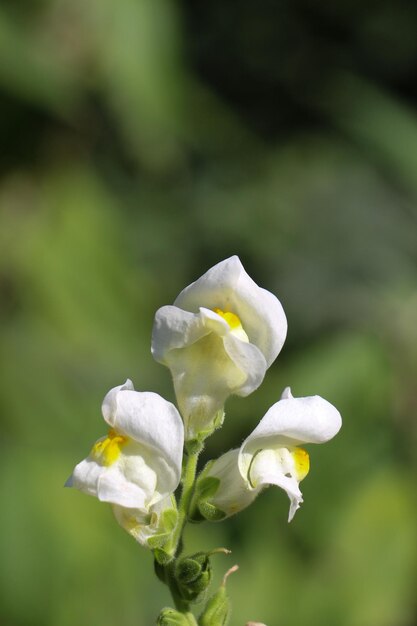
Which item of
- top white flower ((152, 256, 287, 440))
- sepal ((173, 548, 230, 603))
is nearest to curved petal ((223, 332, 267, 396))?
top white flower ((152, 256, 287, 440))

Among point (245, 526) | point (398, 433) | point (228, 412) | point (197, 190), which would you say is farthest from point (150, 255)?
point (245, 526)

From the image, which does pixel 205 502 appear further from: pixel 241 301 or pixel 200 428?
pixel 241 301

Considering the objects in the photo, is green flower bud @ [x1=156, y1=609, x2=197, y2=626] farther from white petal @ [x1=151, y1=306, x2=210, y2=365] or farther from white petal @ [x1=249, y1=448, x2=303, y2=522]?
white petal @ [x1=151, y1=306, x2=210, y2=365]

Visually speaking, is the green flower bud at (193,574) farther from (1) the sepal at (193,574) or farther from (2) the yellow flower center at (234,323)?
(2) the yellow flower center at (234,323)

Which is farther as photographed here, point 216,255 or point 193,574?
point 216,255

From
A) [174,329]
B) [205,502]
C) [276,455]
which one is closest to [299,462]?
[276,455]

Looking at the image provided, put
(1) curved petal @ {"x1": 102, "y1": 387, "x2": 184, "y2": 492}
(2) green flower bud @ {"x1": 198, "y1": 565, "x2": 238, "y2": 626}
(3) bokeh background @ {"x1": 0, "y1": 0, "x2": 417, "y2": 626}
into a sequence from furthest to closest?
1. (3) bokeh background @ {"x1": 0, "y1": 0, "x2": 417, "y2": 626}
2. (2) green flower bud @ {"x1": 198, "y1": 565, "x2": 238, "y2": 626}
3. (1) curved petal @ {"x1": 102, "y1": 387, "x2": 184, "y2": 492}
